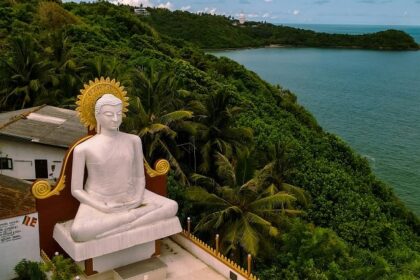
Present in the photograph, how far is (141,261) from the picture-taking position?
1299 centimetres

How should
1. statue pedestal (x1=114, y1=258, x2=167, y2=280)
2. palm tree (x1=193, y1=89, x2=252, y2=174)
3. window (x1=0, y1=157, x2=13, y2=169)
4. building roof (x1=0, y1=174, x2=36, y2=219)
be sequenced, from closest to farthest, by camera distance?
1. statue pedestal (x1=114, y1=258, x2=167, y2=280)
2. building roof (x1=0, y1=174, x2=36, y2=219)
3. window (x1=0, y1=157, x2=13, y2=169)
4. palm tree (x1=193, y1=89, x2=252, y2=174)

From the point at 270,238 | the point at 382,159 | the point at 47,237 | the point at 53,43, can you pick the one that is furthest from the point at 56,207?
the point at 382,159

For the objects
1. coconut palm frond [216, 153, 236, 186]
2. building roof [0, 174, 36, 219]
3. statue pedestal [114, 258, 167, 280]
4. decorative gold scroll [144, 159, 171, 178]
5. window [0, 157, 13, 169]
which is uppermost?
decorative gold scroll [144, 159, 171, 178]

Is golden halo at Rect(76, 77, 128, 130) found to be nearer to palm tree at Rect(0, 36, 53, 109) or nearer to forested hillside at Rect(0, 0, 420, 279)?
forested hillside at Rect(0, 0, 420, 279)

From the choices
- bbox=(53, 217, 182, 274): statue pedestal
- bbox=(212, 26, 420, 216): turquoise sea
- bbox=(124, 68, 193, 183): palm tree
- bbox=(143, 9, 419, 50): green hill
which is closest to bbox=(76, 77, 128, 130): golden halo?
bbox=(53, 217, 182, 274): statue pedestal

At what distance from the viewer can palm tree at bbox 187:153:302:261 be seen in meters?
15.3

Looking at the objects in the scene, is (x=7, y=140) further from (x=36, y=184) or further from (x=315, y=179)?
(x=315, y=179)

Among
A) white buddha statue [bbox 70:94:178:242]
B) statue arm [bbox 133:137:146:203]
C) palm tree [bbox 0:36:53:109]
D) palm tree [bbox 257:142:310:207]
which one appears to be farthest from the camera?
palm tree [bbox 0:36:53:109]

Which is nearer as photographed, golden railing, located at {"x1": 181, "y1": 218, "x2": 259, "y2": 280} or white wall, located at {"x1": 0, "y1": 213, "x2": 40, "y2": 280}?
golden railing, located at {"x1": 181, "y1": 218, "x2": 259, "y2": 280}

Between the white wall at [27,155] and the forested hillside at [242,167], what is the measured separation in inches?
119

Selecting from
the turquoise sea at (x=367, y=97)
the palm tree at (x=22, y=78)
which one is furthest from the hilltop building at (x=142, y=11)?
the palm tree at (x=22, y=78)

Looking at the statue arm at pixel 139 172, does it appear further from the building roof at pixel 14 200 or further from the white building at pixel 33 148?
the white building at pixel 33 148

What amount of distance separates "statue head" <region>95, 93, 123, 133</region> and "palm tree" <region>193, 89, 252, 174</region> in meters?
11.2

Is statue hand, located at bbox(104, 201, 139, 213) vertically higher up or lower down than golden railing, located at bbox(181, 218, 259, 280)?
higher up
